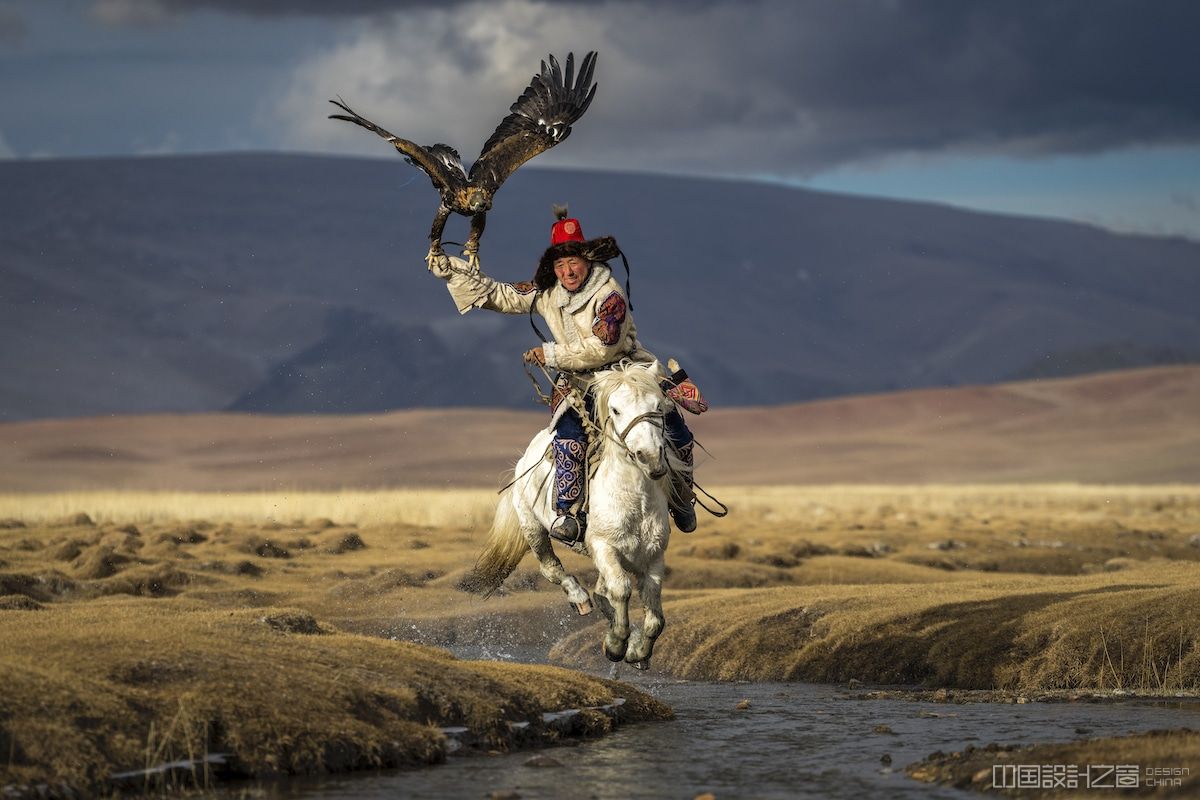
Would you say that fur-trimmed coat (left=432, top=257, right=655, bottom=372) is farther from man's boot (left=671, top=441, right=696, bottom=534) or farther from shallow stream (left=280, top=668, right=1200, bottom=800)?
shallow stream (left=280, top=668, right=1200, bottom=800)

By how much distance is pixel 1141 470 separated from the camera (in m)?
105

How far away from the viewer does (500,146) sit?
48.3 feet

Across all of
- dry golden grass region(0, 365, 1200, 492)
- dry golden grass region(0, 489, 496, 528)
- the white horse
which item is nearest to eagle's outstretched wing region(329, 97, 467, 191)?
the white horse

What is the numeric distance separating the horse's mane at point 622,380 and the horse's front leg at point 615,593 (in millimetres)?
1023

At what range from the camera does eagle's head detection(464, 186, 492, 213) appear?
548 inches

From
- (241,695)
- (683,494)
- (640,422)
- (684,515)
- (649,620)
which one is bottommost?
(241,695)

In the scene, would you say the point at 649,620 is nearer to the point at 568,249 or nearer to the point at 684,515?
the point at 684,515

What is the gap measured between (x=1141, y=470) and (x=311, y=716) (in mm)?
99980

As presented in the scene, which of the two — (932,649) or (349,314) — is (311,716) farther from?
(349,314)

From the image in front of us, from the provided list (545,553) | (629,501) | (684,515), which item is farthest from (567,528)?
(545,553)

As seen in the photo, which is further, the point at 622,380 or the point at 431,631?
the point at 431,631

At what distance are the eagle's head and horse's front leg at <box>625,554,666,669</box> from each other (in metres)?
3.14

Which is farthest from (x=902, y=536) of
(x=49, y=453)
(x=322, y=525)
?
(x=49, y=453)

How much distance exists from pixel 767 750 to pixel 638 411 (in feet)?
8.40
